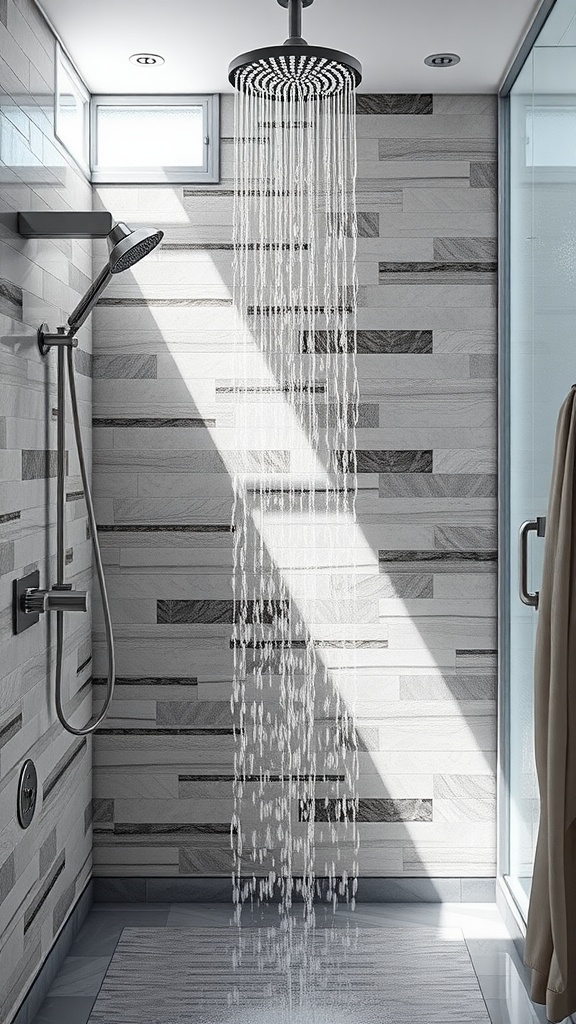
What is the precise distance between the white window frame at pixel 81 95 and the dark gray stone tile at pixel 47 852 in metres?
1.85

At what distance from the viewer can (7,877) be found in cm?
224

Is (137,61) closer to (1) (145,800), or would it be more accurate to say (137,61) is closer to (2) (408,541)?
(2) (408,541)

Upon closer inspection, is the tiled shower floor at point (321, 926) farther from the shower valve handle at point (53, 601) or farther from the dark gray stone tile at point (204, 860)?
the shower valve handle at point (53, 601)

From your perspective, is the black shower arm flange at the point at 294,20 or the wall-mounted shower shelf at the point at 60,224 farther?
the wall-mounted shower shelf at the point at 60,224

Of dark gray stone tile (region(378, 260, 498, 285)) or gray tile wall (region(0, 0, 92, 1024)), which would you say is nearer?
gray tile wall (region(0, 0, 92, 1024))

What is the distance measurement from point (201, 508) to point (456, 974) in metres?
1.51

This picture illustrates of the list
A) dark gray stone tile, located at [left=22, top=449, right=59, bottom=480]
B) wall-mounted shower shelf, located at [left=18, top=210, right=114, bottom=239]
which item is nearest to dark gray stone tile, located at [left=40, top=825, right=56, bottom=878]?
dark gray stone tile, located at [left=22, top=449, right=59, bottom=480]

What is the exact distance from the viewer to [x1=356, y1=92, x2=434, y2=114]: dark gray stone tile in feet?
10.3

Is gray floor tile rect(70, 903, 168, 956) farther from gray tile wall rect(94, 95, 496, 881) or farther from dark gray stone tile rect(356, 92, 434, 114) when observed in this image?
dark gray stone tile rect(356, 92, 434, 114)

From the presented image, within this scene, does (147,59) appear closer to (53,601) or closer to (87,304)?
(87,304)

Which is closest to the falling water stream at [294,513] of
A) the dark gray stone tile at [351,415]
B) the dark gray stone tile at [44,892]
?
the dark gray stone tile at [351,415]

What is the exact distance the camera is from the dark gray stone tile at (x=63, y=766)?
2.62 m

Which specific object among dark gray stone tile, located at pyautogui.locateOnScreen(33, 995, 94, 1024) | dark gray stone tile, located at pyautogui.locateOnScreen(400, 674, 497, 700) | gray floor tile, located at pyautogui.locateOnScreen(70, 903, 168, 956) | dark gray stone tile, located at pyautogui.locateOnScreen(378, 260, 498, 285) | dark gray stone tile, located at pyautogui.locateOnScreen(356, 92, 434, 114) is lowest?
gray floor tile, located at pyautogui.locateOnScreen(70, 903, 168, 956)

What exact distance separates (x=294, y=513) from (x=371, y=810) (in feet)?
3.14
